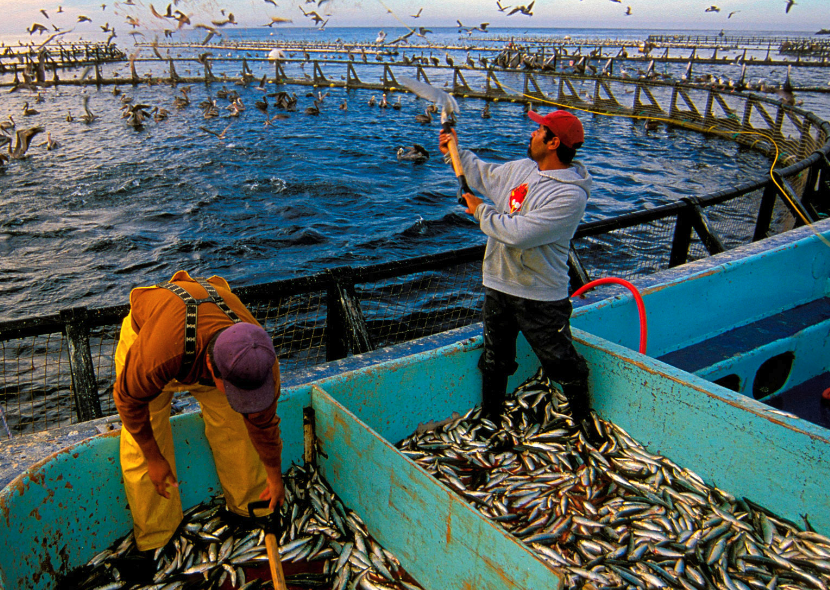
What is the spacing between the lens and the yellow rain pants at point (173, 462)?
125 inches

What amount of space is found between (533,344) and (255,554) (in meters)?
2.26

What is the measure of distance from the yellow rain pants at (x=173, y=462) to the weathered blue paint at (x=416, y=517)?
1.72 ft

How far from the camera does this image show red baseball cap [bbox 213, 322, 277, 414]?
2.68 metres

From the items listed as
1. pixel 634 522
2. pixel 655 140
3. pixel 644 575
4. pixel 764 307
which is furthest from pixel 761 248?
pixel 655 140

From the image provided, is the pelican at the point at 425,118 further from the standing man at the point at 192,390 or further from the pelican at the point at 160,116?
the standing man at the point at 192,390

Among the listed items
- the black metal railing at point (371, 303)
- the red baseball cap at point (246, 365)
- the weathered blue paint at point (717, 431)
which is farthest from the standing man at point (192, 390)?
the weathered blue paint at point (717, 431)

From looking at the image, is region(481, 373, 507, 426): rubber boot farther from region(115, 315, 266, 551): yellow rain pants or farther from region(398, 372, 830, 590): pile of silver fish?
region(115, 315, 266, 551): yellow rain pants

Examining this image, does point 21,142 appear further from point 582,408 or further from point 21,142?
point 582,408

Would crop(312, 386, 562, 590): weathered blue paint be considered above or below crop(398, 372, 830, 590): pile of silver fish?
above

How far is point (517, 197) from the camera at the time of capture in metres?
3.91

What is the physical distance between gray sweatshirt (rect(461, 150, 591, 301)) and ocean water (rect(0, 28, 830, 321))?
25.8 feet

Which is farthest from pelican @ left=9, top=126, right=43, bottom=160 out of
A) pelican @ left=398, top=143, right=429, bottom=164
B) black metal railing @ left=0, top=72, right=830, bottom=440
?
black metal railing @ left=0, top=72, right=830, bottom=440

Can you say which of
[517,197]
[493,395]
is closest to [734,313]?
[493,395]

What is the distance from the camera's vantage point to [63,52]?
166 ft
